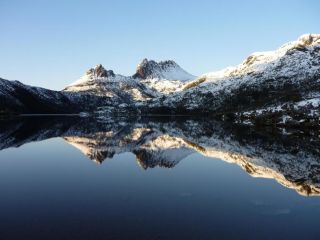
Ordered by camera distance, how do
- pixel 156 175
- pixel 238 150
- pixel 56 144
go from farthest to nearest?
pixel 56 144 < pixel 238 150 < pixel 156 175

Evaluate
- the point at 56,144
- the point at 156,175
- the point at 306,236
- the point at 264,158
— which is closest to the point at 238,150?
the point at 264,158

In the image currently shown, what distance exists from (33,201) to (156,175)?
19.6 metres

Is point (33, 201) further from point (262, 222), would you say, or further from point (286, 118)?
point (286, 118)

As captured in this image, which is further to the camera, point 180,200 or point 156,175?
point 156,175

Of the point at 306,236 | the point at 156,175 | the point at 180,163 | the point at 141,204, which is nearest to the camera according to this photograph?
the point at 306,236

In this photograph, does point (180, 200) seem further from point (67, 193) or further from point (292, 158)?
point (292, 158)

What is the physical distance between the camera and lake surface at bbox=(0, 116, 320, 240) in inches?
1096

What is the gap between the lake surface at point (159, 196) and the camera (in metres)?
27.8

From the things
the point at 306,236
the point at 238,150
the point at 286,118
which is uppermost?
the point at 286,118

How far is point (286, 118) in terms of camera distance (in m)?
177

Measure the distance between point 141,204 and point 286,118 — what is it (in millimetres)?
154461

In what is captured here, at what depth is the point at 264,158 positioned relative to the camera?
67.7 meters

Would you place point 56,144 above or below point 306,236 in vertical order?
above

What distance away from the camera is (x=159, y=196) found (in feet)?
127
